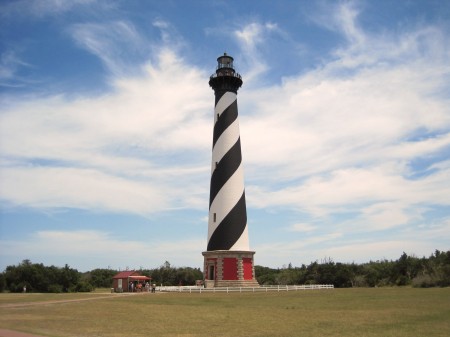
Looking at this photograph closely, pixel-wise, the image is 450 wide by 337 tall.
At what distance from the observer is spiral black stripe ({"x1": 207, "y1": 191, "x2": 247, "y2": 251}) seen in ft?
119

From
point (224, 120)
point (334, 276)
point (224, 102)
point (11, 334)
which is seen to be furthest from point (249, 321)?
point (334, 276)

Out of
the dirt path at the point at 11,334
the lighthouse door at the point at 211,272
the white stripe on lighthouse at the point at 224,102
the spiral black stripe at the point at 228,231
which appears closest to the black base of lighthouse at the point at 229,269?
the lighthouse door at the point at 211,272

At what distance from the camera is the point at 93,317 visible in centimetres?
1622

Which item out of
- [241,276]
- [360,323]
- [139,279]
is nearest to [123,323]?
[360,323]

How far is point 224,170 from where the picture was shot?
124 ft

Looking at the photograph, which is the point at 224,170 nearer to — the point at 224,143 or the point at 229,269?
the point at 224,143

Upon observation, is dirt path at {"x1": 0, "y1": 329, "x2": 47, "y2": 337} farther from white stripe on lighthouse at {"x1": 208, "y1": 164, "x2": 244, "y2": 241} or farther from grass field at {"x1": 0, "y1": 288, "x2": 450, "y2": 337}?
white stripe on lighthouse at {"x1": 208, "y1": 164, "x2": 244, "y2": 241}

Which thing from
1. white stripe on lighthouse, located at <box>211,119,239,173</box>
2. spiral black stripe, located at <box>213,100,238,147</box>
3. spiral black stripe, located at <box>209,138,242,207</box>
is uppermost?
spiral black stripe, located at <box>213,100,238,147</box>

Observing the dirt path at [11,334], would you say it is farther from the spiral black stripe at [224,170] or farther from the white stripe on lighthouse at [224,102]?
the white stripe on lighthouse at [224,102]

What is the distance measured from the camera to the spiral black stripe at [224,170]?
3777 cm

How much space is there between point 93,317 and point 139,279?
893 inches

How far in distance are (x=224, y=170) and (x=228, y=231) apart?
5.59m

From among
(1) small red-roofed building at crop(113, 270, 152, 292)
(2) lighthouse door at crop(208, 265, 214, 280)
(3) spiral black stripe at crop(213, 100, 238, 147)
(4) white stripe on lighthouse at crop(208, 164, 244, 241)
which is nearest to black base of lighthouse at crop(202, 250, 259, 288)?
(2) lighthouse door at crop(208, 265, 214, 280)

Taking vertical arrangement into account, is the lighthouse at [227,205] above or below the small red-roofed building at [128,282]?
above
